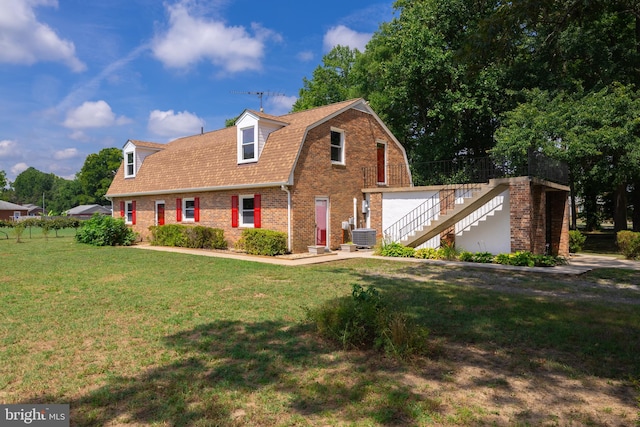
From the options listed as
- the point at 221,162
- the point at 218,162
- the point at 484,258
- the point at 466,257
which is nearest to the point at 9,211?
the point at 218,162

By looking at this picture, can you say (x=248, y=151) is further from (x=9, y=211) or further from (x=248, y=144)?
(x=9, y=211)

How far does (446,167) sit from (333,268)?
54.0ft

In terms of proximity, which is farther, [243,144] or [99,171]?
[99,171]

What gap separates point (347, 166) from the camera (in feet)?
60.6

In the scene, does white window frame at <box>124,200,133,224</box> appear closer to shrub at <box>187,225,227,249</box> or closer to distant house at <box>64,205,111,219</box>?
shrub at <box>187,225,227,249</box>

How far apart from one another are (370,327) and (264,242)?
35.4 ft

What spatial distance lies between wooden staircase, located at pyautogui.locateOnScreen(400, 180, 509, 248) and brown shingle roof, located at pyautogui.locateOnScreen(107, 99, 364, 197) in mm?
5668

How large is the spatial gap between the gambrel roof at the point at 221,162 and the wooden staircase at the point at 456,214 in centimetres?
556

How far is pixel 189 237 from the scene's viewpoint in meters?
18.8

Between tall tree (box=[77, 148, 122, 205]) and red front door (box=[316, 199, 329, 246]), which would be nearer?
red front door (box=[316, 199, 329, 246])

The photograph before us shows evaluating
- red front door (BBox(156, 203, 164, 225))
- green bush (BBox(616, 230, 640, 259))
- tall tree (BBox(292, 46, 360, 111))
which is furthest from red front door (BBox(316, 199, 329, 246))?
tall tree (BBox(292, 46, 360, 111))

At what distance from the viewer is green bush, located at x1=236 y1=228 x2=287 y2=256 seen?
15.4m

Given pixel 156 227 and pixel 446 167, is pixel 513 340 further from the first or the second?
pixel 446 167

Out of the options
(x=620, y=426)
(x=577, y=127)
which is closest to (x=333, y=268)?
(x=620, y=426)
